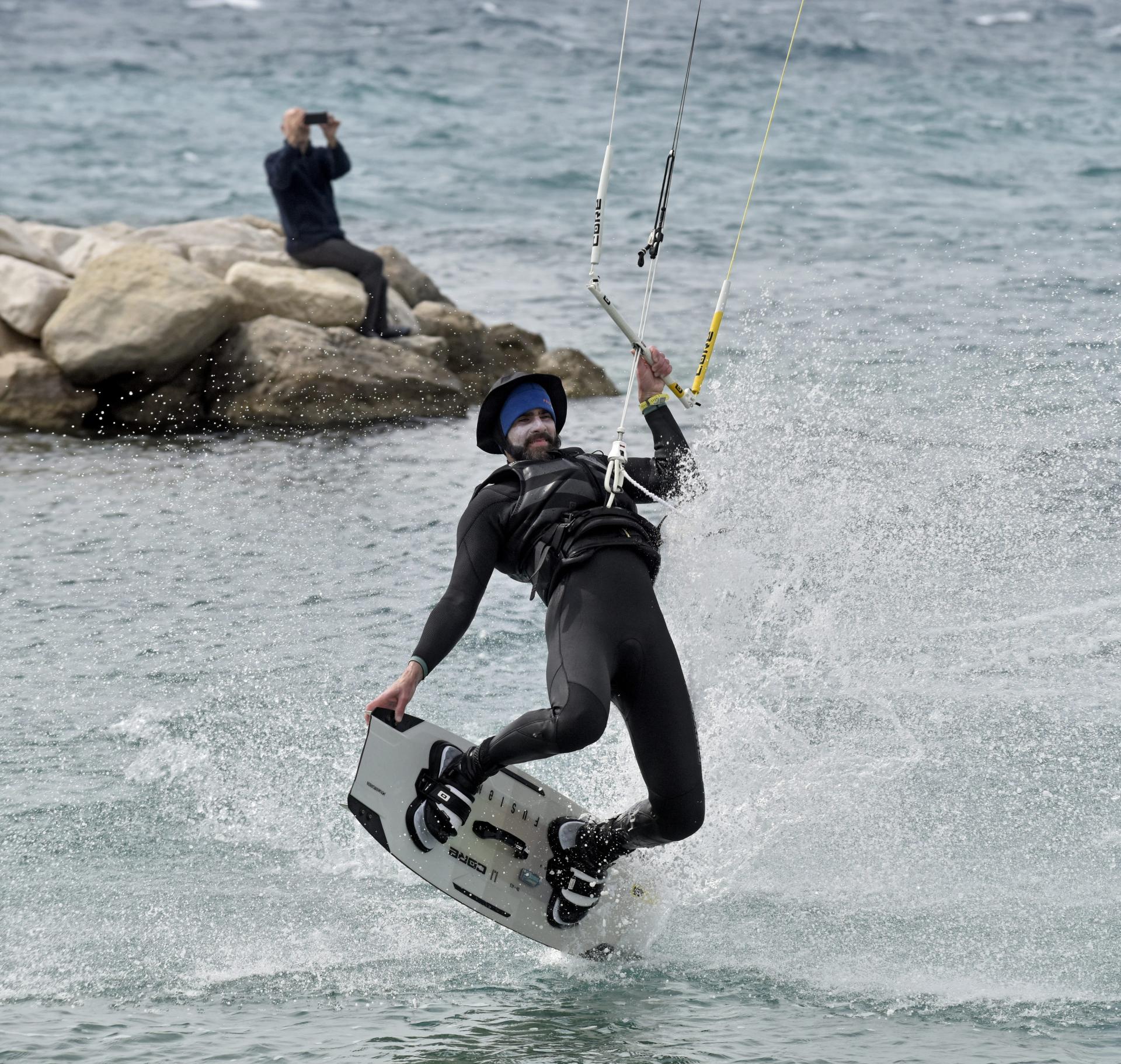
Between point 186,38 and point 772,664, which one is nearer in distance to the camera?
point 772,664

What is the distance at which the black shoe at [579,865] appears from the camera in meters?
5.73

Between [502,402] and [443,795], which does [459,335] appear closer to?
[502,402]

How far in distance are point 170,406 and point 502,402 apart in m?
8.31

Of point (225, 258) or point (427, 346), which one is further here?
point (225, 258)

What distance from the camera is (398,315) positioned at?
15.0 metres

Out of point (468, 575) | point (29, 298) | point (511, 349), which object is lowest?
point (511, 349)

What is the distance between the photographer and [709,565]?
7.12m

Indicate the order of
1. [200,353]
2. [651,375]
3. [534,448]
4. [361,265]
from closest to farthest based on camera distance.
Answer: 1. [534,448]
2. [651,375]
3. [200,353]
4. [361,265]

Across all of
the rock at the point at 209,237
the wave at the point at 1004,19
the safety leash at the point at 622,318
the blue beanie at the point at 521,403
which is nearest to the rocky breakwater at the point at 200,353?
the rock at the point at 209,237

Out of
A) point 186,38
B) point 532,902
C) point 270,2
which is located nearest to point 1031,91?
point 186,38

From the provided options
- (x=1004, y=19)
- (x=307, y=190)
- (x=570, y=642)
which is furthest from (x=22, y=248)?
(x=1004, y=19)

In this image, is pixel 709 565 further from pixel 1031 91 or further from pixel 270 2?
pixel 270 2

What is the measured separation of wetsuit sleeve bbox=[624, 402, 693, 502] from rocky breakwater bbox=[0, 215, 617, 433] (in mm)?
7509

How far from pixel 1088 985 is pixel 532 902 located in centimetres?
205
